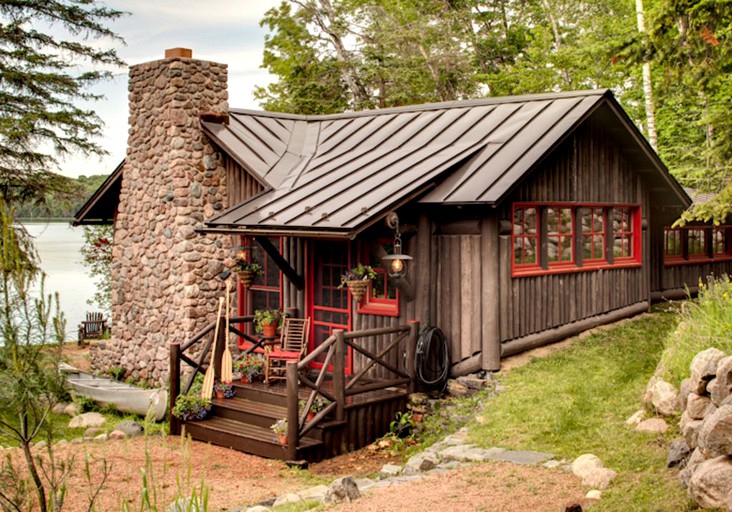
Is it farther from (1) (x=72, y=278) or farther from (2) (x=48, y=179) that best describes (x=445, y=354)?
(1) (x=72, y=278)

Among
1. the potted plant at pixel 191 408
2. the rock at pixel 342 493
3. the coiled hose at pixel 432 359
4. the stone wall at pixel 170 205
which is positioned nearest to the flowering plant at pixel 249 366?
the potted plant at pixel 191 408

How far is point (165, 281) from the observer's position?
14039 millimetres

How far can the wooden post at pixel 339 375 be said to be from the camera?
10227mm

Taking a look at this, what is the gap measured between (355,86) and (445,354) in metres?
19.1

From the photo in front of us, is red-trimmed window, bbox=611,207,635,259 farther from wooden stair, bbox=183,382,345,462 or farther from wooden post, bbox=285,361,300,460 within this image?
wooden post, bbox=285,361,300,460

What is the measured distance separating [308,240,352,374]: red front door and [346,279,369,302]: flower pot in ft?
1.86

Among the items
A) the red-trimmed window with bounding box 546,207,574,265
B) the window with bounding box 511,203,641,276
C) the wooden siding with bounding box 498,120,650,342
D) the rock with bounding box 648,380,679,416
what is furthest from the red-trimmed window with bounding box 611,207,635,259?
the rock with bounding box 648,380,679,416

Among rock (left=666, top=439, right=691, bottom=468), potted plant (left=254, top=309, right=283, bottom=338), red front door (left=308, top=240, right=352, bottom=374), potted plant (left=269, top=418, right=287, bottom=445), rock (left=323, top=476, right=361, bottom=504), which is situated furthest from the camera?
potted plant (left=254, top=309, right=283, bottom=338)

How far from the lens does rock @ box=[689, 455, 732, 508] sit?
540 cm

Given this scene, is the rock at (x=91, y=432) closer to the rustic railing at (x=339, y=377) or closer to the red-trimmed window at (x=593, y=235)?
the rustic railing at (x=339, y=377)

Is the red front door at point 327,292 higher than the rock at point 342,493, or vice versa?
the red front door at point 327,292

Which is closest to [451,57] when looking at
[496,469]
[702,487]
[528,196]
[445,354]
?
[528,196]

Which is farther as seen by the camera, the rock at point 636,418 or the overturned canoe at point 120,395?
the overturned canoe at point 120,395

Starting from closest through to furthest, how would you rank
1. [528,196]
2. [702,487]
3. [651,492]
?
[702,487] → [651,492] → [528,196]
